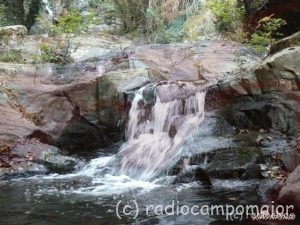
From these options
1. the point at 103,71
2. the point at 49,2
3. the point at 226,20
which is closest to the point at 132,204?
the point at 103,71

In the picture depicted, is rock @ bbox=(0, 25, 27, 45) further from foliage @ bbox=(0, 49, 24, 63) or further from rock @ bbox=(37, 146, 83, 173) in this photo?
rock @ bbox=(37, 146, 83, 173)

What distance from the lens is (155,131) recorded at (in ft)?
30.2

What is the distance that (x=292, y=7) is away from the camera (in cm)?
1105

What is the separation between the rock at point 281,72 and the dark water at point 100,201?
235cm

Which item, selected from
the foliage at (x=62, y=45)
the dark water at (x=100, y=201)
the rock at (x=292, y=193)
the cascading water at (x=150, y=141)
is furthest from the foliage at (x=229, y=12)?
the rock at (x=292, y=193)

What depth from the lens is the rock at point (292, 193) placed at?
4.64 metres

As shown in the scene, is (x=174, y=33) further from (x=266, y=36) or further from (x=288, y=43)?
(x=288, y=43)

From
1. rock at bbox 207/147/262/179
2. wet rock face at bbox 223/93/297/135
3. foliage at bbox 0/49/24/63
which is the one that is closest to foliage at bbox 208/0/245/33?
wet rock face at bbox 223/93/297/135

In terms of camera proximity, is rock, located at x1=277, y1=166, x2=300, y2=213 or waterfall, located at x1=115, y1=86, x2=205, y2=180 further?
waterfall, located at x1=115, y1=86, x2=205, y2=180

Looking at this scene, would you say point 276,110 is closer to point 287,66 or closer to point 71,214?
point 287,66

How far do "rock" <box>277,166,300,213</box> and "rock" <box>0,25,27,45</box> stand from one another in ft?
37.3

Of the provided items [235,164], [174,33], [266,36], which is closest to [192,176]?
[235,164]

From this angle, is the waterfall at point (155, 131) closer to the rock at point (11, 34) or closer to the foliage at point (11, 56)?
the foliage at point (11, 56)

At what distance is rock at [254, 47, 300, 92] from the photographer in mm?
7648
